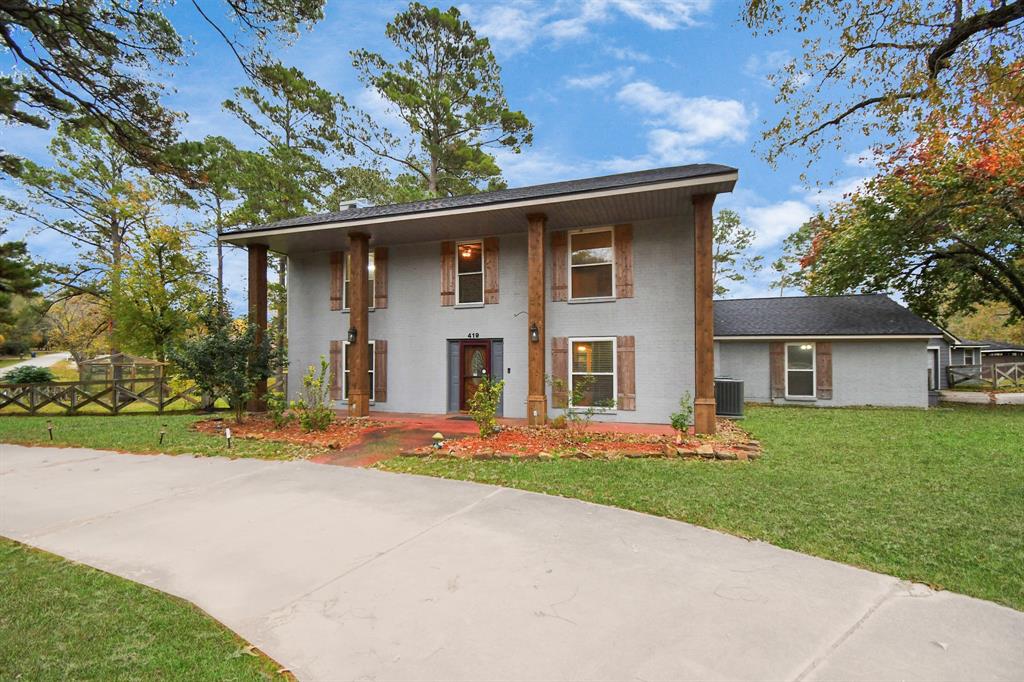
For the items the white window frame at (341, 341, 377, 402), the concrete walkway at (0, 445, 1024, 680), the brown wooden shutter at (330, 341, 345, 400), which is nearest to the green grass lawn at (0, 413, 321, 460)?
the concrete walkway at (0, 445, 1024, 680)

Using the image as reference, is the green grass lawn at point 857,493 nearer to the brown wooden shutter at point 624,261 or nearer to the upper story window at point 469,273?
the brown wooden shutter at point 624,261

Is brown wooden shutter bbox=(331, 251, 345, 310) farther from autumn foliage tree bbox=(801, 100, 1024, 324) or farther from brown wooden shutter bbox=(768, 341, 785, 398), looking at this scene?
autumn foliage tree bbox=(801, 100, 1024, 324)

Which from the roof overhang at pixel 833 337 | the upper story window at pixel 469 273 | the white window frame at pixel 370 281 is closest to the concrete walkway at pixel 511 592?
the upper story window at pixel 469 273

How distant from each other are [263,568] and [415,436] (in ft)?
17.2

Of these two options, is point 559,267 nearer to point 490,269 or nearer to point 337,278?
point 490,269

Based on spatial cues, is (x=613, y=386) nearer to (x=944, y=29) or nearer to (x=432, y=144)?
(x=944, y=29)

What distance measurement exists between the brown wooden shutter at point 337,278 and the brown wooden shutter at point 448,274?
127 inches

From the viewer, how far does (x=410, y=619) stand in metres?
2.84

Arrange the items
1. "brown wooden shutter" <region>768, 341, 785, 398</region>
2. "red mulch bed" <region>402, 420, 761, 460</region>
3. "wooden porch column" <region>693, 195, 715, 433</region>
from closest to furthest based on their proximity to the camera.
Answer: "red mulch bed" <region>402, 420, 761, 460</region>
"wooden porch column" <region>693, 195, 715, 433</region>
"brown wooden shutter" <region>768, 341, 785, 398</region>

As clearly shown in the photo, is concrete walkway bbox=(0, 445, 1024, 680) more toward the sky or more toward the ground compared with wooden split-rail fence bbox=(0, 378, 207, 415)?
more toward the ground

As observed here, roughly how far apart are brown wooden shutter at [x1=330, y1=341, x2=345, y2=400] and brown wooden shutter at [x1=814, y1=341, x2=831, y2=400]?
48.7 ft

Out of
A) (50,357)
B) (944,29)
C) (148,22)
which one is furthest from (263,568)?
(50,357)

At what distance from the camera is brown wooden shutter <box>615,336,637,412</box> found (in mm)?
10156

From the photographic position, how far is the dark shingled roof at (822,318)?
45.0 ft
